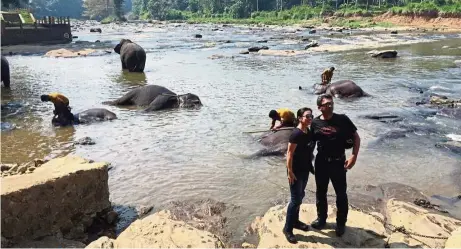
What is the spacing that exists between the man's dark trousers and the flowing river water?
1.41 metres

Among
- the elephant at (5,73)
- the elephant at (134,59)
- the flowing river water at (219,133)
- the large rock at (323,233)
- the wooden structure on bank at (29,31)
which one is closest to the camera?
the large rock at (323,233)

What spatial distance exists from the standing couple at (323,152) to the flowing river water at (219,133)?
132 centimetres

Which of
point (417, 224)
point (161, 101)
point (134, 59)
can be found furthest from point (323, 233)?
point (134, 59)

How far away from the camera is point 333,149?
17.1ft

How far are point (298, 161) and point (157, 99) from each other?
903cm

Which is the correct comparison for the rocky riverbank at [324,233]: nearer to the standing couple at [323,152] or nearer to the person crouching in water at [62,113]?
the standing couple at [323,152]

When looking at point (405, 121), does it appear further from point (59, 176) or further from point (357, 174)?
point (59, 176)

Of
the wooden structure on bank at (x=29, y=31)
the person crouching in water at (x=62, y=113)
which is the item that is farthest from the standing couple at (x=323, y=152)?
the wooden structure on bank at (x=29, y=31)

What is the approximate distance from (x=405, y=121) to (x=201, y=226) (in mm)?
7635

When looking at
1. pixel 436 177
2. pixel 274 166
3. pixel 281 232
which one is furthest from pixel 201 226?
pixel 436 177

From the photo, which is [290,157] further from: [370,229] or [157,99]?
[157,99]

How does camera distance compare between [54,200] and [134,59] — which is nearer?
[54,200]

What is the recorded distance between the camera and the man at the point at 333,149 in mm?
5176

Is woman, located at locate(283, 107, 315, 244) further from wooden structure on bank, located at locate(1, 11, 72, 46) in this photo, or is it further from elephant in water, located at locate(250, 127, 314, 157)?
wooden structure on bank, located at locate(1, 11, 72, 46)
